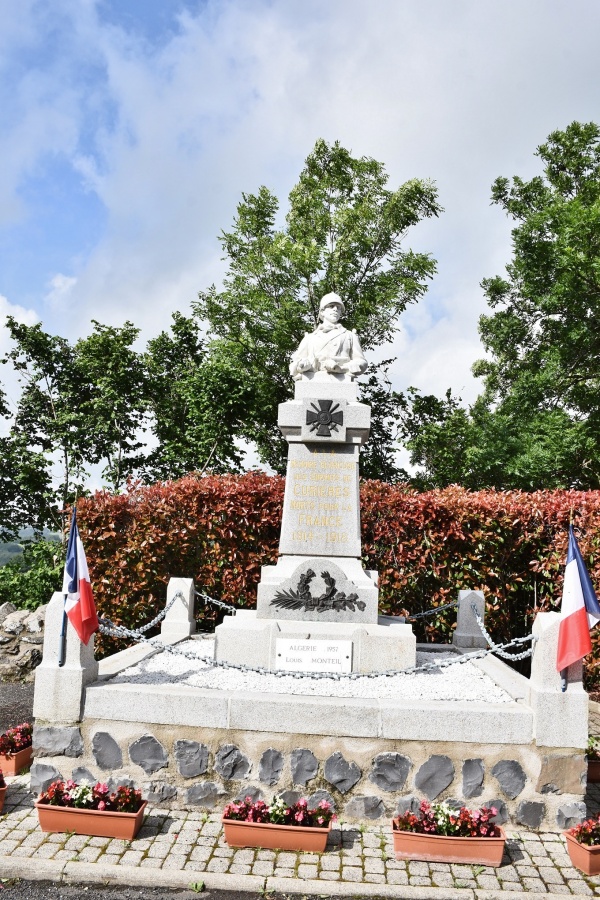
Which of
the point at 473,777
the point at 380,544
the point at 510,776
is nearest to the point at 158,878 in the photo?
the point at 473,777

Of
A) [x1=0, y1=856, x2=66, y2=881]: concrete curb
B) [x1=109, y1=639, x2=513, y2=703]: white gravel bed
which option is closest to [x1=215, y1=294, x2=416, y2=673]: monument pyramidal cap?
[x1=109, y1=639, x2=513, y2=703]: white gravel bed

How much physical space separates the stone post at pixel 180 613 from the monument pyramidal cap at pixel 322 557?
1.50 meters

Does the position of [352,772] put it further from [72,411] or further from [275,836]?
[72,411]

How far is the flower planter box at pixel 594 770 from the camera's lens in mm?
5852

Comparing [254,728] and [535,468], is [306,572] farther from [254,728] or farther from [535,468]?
[535,468]

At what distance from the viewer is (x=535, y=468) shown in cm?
1377

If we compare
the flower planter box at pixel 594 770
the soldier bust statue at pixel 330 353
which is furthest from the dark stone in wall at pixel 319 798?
the soldier bust statue at pixel 330 353

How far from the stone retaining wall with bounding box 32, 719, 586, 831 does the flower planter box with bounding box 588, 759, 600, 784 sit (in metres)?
1.08

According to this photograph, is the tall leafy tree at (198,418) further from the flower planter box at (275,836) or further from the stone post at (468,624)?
the flower planter box at (275,836)

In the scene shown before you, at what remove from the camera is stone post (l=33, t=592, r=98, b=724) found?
17.2 feet

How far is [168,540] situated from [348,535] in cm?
358

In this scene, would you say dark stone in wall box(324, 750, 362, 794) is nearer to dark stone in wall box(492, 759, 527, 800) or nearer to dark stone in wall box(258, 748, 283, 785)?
dark stone in wall box(258, 748, 283, 785)

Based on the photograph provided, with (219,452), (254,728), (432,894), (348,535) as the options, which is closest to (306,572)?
(348,535)

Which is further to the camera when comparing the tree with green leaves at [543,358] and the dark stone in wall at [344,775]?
the tree with green leaves at [543,358]
